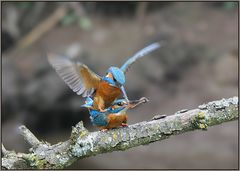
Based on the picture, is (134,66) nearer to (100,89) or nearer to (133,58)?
(133,58)

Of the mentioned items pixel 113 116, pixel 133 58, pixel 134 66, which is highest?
pixel 134 66

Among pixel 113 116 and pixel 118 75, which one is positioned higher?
pixel 118 75

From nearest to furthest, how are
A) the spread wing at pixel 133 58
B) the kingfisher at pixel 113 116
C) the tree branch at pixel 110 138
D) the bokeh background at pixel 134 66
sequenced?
the tree branch at pixel 110 138
the kingfisher at pixel 113 116
the spread wing at pixel 133 58
the bokeh background at pixel 134 66

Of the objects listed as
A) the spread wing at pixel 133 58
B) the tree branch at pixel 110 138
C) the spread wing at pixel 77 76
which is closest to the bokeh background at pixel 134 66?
the spread wing at pixel 133 58

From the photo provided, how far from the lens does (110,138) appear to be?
275cm

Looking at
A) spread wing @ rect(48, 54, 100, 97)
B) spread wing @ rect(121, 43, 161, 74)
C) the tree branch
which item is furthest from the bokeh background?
the tree branch

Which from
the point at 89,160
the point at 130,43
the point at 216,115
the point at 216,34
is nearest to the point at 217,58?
the point at 216,34

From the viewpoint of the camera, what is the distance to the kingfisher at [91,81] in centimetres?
287

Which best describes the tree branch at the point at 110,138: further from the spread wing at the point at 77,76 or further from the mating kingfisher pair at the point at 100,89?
the spread wing at the point at 77,76

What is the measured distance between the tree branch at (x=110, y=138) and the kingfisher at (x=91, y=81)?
8.1 inches

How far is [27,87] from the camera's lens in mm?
7434

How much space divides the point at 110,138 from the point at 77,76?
0.42m

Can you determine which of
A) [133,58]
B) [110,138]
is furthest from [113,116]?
[133,58]

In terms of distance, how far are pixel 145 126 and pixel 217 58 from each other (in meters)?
5.44
